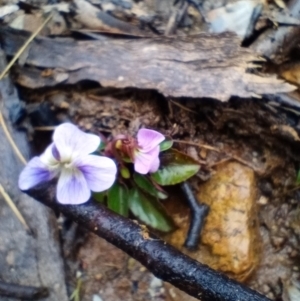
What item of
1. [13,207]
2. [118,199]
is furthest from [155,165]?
[13,207]

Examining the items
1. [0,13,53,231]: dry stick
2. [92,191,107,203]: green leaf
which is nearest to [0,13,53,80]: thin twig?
Answer: [0,13,53,231]: dry stick

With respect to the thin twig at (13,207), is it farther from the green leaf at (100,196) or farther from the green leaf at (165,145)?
→ the green leaf at (165,145)

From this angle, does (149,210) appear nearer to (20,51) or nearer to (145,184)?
(145,184)

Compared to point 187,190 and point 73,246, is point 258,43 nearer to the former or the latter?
point 187,190

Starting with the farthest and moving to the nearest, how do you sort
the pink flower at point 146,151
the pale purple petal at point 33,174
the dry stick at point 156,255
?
the pink flower at point 146,151 → the pale purple petal at point 33,174 → the dry stick at point 156,255

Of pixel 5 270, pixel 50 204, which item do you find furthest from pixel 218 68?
pixel 5 270

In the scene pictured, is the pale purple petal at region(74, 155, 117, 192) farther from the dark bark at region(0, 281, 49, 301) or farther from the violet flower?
the dark bark at region(0, 281, 49, 301)

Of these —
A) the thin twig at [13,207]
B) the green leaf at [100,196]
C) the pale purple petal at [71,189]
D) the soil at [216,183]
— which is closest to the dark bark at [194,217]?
the soil at [216,183]
